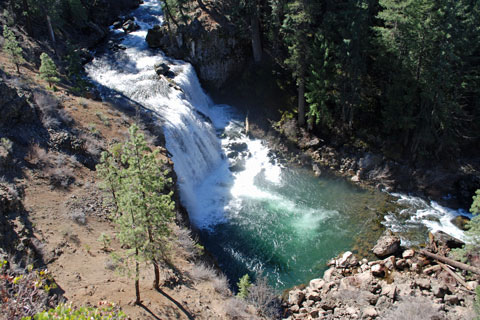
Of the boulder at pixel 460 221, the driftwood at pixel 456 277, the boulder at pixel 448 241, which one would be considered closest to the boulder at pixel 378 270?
the driftwood at pixel 456 277

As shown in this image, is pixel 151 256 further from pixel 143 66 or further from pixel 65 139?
pixel 143 66

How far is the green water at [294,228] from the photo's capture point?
69.6 feet

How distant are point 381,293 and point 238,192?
13008 mm

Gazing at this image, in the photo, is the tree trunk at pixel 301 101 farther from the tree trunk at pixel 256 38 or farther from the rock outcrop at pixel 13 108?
the rock outcrop at pixel 13 108

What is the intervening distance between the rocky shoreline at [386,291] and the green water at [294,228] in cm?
127

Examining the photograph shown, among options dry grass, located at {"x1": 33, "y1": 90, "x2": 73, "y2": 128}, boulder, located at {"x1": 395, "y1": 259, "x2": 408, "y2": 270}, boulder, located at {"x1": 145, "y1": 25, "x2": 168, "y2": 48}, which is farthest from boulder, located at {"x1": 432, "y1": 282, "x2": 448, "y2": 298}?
boulder, located at {"x1": 145, "y1": 25, "x2": 168, "y2": 48}

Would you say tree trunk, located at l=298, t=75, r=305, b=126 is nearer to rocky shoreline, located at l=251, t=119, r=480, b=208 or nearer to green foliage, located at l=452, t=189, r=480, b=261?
rocky shoreline, located at l=251, t=119, r=480, b=208

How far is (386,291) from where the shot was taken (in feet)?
57.8

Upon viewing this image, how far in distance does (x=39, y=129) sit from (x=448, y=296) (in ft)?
79.8

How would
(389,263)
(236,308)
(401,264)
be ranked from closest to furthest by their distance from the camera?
(236,308), (401,264), (389,263)

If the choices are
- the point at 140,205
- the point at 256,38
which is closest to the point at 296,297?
the point at 140,205

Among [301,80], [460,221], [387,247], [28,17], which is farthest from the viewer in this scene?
[28,17]

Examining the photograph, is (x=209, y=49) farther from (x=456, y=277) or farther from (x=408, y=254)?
(x=456, y=277)

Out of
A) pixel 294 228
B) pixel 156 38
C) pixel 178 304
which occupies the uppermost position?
pixel 156 38
